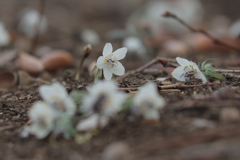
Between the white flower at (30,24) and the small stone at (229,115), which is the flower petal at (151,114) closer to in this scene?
the small stone at (229,115)

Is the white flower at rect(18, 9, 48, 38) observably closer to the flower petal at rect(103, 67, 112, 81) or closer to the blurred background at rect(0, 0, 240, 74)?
the blurred background at rect(0, 0, 240, 74)

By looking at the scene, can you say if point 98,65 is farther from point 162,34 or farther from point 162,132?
point 162,34

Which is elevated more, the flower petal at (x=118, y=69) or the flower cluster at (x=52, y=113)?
the flower petal at (x=118, y=69)

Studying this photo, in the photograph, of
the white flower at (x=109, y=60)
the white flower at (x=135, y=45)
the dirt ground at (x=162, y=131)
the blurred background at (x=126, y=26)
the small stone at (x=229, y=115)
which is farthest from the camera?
the blurred background at (x=126, y=26)

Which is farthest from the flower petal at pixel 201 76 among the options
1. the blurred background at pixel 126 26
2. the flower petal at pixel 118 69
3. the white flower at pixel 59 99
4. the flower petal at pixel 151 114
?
the blurred background at pixel 126 26

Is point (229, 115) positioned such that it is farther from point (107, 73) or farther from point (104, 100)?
point (107, 73)

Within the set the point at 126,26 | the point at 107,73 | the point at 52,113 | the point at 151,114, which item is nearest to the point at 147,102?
the point at 151,114
